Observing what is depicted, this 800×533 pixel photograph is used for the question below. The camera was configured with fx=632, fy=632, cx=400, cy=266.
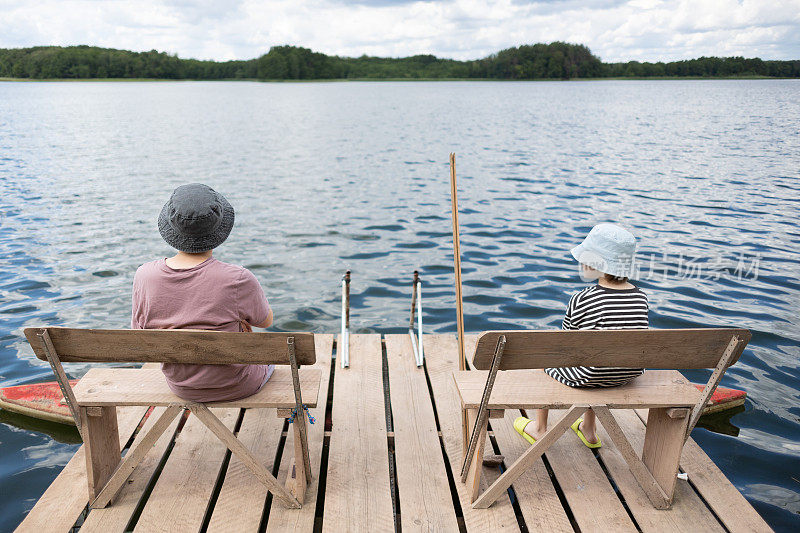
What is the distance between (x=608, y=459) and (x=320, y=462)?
174 cm

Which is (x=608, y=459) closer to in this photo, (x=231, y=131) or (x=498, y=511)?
(x=498, y=511)

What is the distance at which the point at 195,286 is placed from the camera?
3.02m

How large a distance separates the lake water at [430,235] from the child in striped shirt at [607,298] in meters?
1.75

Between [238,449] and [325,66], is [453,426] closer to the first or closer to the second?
[238,449]

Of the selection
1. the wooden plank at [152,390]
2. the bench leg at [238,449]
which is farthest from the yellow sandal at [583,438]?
the bench leg at [238,449]

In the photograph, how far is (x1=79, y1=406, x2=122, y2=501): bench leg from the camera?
325 centimetres

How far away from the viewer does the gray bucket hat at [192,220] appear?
297 centimetres

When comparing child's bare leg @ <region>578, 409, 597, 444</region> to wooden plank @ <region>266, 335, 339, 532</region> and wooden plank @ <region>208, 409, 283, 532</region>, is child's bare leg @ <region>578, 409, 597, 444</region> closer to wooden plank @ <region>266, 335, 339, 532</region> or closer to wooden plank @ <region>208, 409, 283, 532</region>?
wooden plank @ <region>266, 335, 339, 532</region>

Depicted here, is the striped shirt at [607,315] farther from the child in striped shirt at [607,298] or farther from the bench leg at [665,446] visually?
the bench leg at [665,446]

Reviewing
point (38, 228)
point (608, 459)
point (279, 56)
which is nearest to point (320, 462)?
point (608, 459)

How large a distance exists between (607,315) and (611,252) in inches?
13.2

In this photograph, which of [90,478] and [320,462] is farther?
[320,462]

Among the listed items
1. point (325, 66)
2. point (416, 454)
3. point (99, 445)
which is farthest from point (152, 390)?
point (325, 66)

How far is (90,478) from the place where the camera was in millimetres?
3277
